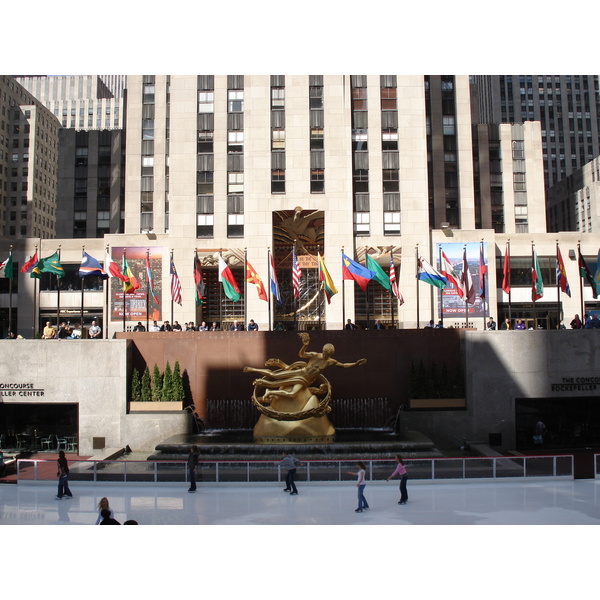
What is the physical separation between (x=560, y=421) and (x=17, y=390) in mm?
23649

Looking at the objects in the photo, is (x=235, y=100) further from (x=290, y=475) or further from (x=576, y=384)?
(x=290, y=475)

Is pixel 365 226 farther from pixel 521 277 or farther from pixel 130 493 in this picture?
pixel 130 493

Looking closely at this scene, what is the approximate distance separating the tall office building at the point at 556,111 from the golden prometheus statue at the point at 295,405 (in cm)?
8525

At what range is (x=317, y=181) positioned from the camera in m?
41.1

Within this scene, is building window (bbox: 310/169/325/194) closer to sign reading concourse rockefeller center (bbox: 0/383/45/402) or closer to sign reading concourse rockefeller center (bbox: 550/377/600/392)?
sign reading concourse rockefeller center (bbox: 550/377/600/392)

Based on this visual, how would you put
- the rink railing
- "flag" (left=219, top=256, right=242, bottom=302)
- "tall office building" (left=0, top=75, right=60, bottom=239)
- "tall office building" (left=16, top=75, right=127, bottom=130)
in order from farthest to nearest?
"tall office building" (left=16, top=75, right=127, bottom=130) < "tall office building" (left=0, top=75, right=60, bottom=239) < "flag" (left=219, top=256, right=242, bottom=302) < the rink railing

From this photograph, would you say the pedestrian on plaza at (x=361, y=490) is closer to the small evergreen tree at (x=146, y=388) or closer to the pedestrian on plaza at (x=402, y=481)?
the pedestrian on plaza at (x=402, y=481)

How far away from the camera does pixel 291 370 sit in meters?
25.0

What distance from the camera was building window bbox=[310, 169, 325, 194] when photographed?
135 ft

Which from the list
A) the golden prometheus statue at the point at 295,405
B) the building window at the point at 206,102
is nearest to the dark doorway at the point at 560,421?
the golden prometheus statue at the point at 295,405

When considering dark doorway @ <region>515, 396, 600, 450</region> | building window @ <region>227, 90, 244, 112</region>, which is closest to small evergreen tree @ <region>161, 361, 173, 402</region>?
dark doorway @ <region>515, 396, 600, 450</region>

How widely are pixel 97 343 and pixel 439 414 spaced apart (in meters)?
15.0

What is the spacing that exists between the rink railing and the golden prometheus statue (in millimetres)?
4751

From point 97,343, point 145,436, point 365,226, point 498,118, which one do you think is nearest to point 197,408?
point 145,436
